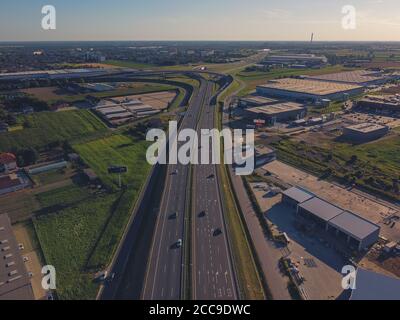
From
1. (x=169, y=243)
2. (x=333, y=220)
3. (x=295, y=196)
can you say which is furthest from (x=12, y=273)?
(x=333, y=220)

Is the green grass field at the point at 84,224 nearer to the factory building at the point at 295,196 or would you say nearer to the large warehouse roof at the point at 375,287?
the factory building at the point at 295,196

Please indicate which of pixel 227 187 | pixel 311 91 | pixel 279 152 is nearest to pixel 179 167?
pixel 227 187

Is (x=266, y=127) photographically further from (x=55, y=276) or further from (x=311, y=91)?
(x=55, y=276)

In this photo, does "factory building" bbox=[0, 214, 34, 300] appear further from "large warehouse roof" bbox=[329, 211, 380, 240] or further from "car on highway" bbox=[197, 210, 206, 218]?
"large warehouse roof" bbox=[329, 211, 380, 240]

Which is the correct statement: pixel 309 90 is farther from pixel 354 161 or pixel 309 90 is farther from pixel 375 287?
pixel 375 287

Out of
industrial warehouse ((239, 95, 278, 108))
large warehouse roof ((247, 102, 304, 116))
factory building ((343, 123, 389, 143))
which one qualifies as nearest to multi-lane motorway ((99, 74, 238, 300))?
factory building ((343, 123, 389, 143))
